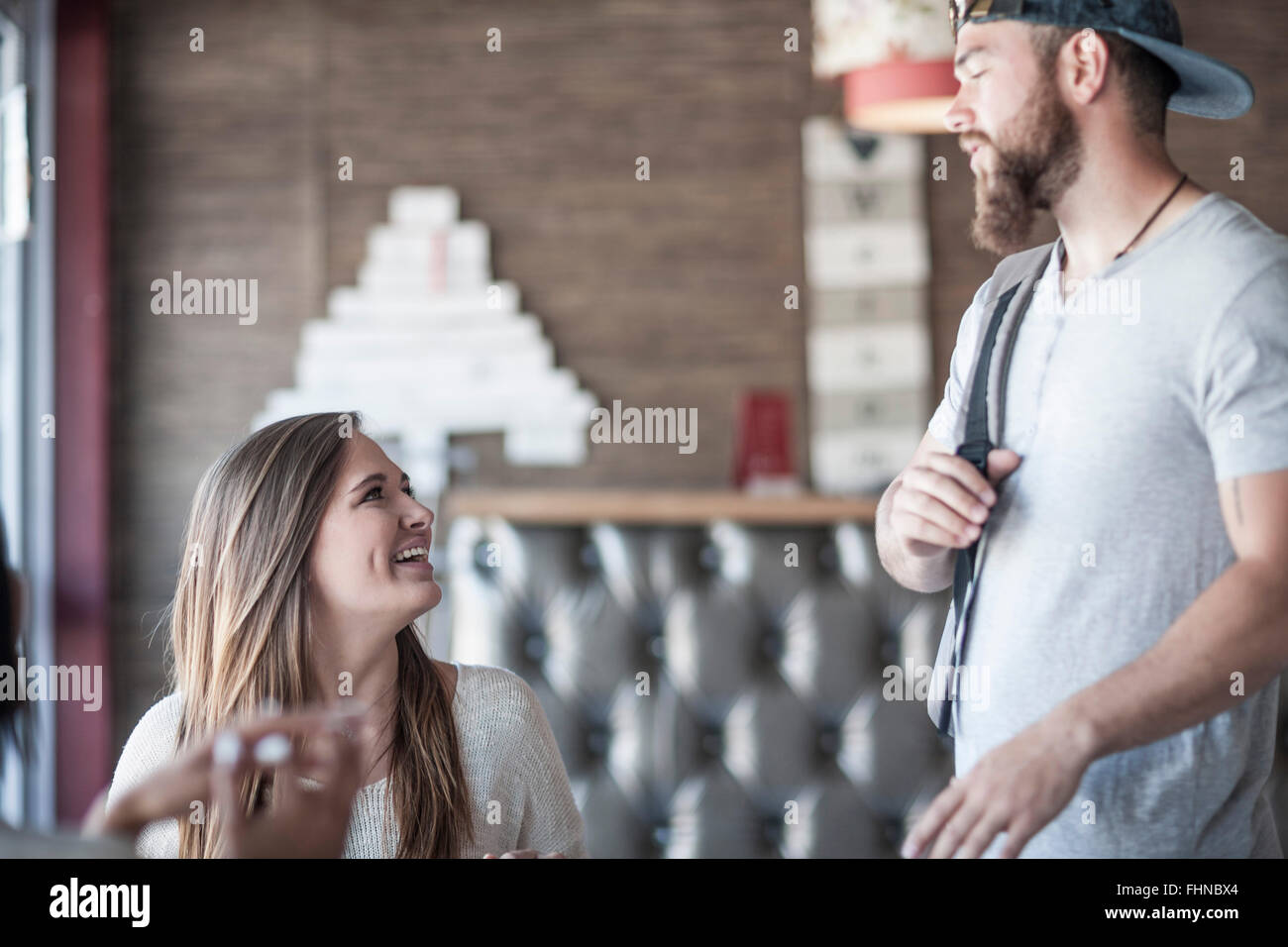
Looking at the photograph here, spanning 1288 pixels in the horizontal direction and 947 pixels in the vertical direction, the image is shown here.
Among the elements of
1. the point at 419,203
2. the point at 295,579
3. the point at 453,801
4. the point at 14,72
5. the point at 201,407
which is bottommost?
the point at 453,801

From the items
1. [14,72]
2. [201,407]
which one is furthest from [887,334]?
[14,72]

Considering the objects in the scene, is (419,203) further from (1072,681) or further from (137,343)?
(1072,681)

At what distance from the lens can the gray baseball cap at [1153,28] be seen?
69cm

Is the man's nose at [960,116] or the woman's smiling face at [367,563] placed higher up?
the man's nose at [960,116]

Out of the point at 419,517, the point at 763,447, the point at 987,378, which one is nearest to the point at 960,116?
the point at 987,378

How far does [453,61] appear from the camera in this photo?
7.56 feet

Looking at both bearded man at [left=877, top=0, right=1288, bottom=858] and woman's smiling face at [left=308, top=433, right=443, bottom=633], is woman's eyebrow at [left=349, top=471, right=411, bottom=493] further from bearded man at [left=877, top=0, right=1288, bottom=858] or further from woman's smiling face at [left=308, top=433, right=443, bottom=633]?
bearded man at [left=877, top=0, right=1288, bottom=858]

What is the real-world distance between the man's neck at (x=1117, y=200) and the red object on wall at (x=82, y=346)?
1.96 meters

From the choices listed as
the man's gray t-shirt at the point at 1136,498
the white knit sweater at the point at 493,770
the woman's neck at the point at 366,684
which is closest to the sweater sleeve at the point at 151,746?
the white knit sweater at the point at 493,770

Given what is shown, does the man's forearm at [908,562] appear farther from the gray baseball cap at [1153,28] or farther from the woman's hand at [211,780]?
the woman's hand at [211,780]

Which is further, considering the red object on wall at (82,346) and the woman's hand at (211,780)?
the red object on wall at (82,346)

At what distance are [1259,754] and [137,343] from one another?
2.07 m

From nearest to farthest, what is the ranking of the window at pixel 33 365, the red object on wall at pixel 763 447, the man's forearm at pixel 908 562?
the man's forearm at pixel 908 562
the red object on wall at pixel 763 447
the window at pixel 33 365

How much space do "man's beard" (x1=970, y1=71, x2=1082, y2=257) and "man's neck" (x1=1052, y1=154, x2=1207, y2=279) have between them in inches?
0.5
